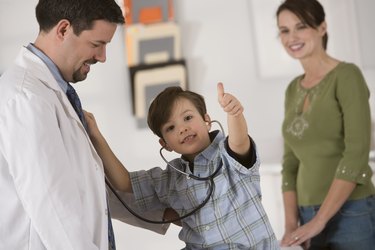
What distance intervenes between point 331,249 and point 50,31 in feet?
3.88

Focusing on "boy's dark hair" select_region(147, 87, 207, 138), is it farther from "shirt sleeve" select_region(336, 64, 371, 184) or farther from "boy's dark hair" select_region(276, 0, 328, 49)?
"boy's dark hair" select_region(276, 0, 328, 49)

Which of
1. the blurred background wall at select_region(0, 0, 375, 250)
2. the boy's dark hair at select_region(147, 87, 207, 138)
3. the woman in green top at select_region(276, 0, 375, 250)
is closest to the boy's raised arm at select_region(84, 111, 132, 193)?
the boy's dark hair at select_region(147, 87, 207, 138)

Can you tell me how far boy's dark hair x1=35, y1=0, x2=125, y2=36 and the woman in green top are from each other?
0.91 metres

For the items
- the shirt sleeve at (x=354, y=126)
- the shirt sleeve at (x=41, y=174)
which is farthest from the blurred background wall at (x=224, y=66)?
the shirt sleeve at (x=41, y=174)

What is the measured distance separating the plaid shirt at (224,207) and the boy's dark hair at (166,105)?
0.13 meters

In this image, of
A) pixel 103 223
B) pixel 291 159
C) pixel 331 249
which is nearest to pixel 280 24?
pixel 291 159

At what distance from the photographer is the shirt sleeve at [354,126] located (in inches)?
76.9

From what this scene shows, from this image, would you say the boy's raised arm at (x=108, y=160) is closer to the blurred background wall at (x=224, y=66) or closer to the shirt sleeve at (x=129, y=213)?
the shirt sleeve at (x=129, y=213)

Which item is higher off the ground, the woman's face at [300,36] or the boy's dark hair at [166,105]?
the woman's face at [300,36]

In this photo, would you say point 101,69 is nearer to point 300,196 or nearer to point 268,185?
point 268,185

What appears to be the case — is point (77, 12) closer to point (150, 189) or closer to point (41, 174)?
point (41, 174)

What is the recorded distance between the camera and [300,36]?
7.11 feet

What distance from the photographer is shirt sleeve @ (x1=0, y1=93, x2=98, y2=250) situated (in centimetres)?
119

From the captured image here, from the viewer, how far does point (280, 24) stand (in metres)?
2.23
